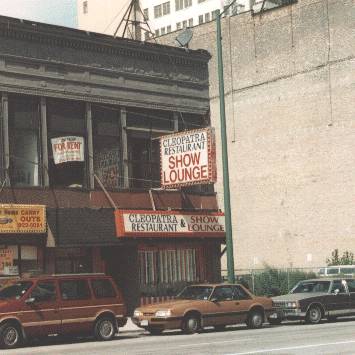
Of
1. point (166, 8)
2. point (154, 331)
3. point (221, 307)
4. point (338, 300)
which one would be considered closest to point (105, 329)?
point (154, 331)

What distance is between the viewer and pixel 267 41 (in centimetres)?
5094

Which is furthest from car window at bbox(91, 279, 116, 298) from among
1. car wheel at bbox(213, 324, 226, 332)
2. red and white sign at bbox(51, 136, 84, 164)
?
red and white sign at bbox(51, 136, 84, 164)

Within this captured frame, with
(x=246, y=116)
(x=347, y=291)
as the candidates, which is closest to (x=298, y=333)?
(x=347, y=291)

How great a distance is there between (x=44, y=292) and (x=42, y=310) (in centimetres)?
50

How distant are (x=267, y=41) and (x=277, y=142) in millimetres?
6423

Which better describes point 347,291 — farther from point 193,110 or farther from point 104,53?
point 104,53

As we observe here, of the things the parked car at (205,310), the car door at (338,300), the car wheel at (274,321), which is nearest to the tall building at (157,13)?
the car door at (338,300)

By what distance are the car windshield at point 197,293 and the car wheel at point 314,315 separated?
3.80 m

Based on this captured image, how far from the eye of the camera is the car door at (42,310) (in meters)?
19.2

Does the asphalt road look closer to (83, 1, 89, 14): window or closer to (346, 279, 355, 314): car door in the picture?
(346, 279, 355, 314): car door

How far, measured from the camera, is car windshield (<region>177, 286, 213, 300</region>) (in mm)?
22203

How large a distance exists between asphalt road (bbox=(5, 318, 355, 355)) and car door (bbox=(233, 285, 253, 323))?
41 cm

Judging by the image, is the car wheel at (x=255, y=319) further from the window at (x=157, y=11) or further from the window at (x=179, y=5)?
the window at (x=157, y=11)

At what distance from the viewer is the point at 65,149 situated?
25.8 meters
